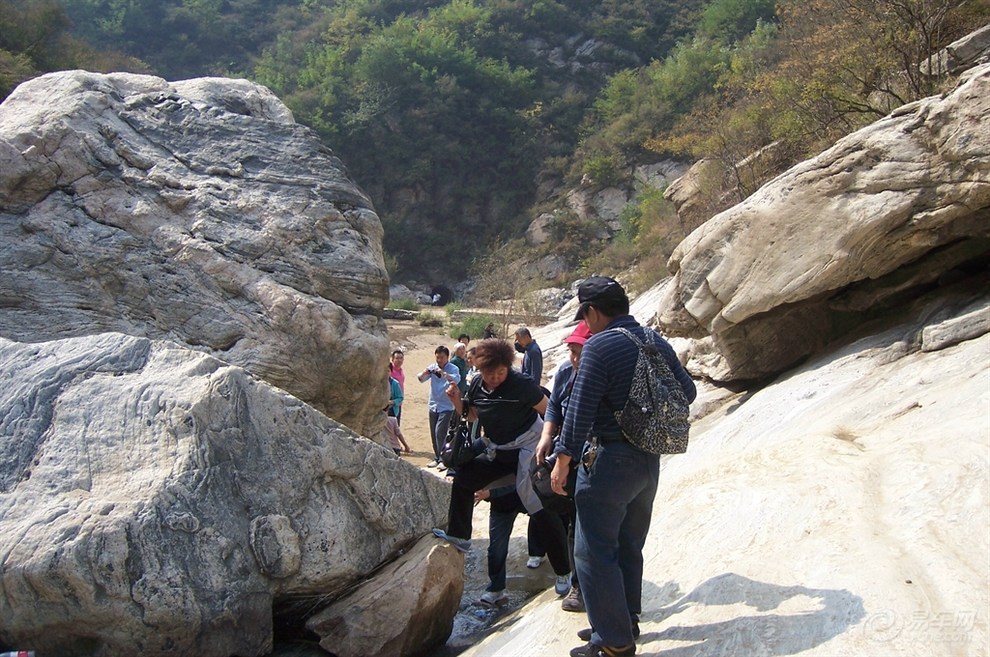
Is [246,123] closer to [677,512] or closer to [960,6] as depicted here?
[677,512]

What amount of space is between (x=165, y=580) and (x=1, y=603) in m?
0.68

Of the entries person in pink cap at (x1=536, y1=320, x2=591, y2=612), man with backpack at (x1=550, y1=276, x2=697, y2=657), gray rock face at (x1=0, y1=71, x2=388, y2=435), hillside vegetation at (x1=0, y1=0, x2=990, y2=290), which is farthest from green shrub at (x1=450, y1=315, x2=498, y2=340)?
man with backpack at (x1=550, y1=276, x2=697, y2=657)

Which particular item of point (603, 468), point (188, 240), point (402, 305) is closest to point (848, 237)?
point (603, 468)

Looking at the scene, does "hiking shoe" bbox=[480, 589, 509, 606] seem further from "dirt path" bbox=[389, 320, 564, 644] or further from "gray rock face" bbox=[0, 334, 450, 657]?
"gray rock face" bbox=[0, 334, 450, 657]

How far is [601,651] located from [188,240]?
4224 millimetres

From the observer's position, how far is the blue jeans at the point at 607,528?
10.3 ft

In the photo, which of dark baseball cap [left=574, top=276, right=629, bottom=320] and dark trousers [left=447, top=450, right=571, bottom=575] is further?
dark trousers [left=447, top=450, right=571, bottom=575]

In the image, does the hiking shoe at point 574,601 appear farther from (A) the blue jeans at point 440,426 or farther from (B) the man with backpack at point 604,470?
(A) the blue jeans at point 440,426

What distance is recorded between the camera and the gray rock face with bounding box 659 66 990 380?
228 inches

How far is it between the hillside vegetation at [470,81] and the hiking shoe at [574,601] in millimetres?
17524

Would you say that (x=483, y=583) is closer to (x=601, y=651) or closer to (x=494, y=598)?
(x=494, y=598)

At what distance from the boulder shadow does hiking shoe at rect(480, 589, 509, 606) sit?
53.2 inches

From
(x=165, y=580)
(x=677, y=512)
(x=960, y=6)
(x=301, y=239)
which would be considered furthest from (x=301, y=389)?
(x=960, y=6)

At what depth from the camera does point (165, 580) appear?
12.6ft
